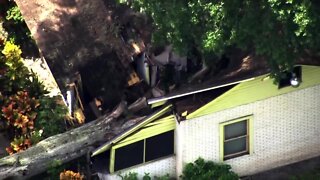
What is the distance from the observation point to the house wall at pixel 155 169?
18859mm

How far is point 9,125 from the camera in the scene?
71.7 ft

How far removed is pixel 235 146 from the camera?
19.2 m

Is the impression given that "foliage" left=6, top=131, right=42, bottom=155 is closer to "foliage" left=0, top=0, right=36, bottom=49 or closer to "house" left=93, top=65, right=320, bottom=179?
"house" left=93, top=65, right=320, bottom=179

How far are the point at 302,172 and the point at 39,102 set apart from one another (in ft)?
29.7

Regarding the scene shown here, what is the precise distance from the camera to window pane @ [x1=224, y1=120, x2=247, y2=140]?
18.7 meters

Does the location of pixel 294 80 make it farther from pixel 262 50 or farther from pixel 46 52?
pixel 46 52

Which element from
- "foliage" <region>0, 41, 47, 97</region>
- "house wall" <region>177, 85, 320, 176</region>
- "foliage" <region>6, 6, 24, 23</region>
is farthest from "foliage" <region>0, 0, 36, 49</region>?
"house wall" <region>177, 85, 320, 176</region>

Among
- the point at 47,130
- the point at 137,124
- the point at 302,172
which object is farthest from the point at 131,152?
the point at 302,172

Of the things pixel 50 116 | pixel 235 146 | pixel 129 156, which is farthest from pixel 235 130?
pixel 50 116

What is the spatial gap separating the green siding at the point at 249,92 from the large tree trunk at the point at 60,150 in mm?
2506

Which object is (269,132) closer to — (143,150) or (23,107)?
(143,150)

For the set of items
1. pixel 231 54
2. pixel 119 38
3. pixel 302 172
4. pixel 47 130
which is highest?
pixel 119 38

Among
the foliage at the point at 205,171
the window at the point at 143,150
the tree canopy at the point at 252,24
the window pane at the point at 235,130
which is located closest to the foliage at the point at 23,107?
the window at the point at 143,150

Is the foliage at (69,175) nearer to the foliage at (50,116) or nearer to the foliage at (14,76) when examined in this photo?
the foliage at (50,116)
